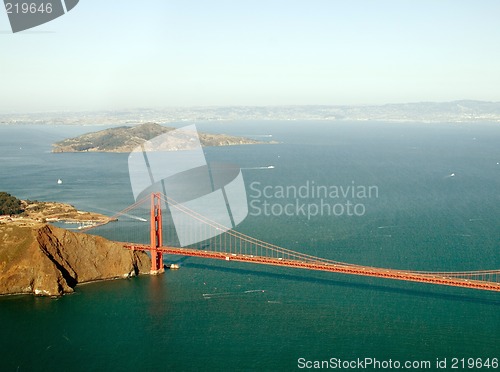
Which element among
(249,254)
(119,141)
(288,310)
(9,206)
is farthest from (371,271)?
(119,141)

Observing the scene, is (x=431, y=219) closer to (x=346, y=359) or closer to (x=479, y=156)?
(x=346, y=359)

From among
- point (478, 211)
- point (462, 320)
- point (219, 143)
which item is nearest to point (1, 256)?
point (462, 320)

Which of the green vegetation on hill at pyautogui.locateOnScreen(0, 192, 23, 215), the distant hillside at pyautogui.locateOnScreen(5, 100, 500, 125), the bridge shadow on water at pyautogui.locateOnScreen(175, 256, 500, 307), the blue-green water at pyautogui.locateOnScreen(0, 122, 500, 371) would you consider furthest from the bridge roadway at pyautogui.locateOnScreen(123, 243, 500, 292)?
the distant hillside at pyautogui.locateOnScreen(5, 100, 500, 125)

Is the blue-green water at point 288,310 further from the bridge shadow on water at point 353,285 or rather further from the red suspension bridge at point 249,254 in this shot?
the red suspension bridge at point 249,254

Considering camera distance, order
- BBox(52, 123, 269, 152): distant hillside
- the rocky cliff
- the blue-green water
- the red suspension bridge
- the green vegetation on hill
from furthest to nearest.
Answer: BBox(52, 123, 269, 152): distant hillside → the green vegetation on hill → the rocky cliff → the red suspension bridge → the blue-green water

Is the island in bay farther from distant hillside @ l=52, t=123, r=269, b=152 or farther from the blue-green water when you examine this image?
distant hillside @ l=52, t=123, r=269, b=152

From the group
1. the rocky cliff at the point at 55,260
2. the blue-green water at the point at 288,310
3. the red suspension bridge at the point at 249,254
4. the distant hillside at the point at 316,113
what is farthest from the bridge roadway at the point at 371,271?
the distant hillside at the point at 316,113

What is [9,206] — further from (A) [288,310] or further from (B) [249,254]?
(A) [288,310]
